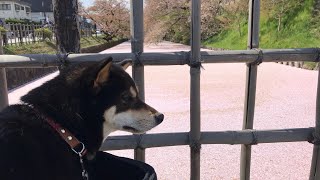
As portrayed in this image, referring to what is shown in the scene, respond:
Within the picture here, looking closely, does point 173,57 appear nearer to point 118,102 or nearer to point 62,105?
point 118,102

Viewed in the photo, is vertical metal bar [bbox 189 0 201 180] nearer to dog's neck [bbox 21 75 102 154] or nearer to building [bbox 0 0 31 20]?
dog's neck [bbox 21 75 102 154]

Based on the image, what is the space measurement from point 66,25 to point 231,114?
4.35m

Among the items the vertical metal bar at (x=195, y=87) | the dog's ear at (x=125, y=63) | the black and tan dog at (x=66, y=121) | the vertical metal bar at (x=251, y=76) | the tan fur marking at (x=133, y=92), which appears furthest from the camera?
the vertical metal bar at (x=251, y=76)

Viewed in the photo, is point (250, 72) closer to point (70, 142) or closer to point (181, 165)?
point (70, 142)

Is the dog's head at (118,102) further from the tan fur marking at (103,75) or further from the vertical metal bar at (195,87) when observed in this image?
the vertical metal bar at (195,87)

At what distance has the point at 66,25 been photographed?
8.06ft

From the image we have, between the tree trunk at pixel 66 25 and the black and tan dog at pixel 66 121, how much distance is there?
564 mm

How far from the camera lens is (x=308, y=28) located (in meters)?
14.7

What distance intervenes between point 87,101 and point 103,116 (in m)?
0.13

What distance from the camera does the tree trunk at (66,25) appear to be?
2436 millimetres

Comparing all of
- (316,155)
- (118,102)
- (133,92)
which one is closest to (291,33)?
(316,155)

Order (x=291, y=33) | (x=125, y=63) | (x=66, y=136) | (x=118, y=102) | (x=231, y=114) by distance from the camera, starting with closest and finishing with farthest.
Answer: (x=66, y=136)
(x=118, y=102)
(x=125, y=63)
(x=231, y=114)
(x=291, y=33)

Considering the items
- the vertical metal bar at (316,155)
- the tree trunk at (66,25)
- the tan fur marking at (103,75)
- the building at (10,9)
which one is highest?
the building at (10,9)

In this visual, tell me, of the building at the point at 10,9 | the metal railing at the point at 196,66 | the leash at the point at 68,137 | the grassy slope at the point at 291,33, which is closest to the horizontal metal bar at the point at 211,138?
the metal railing at the point at 196,66
